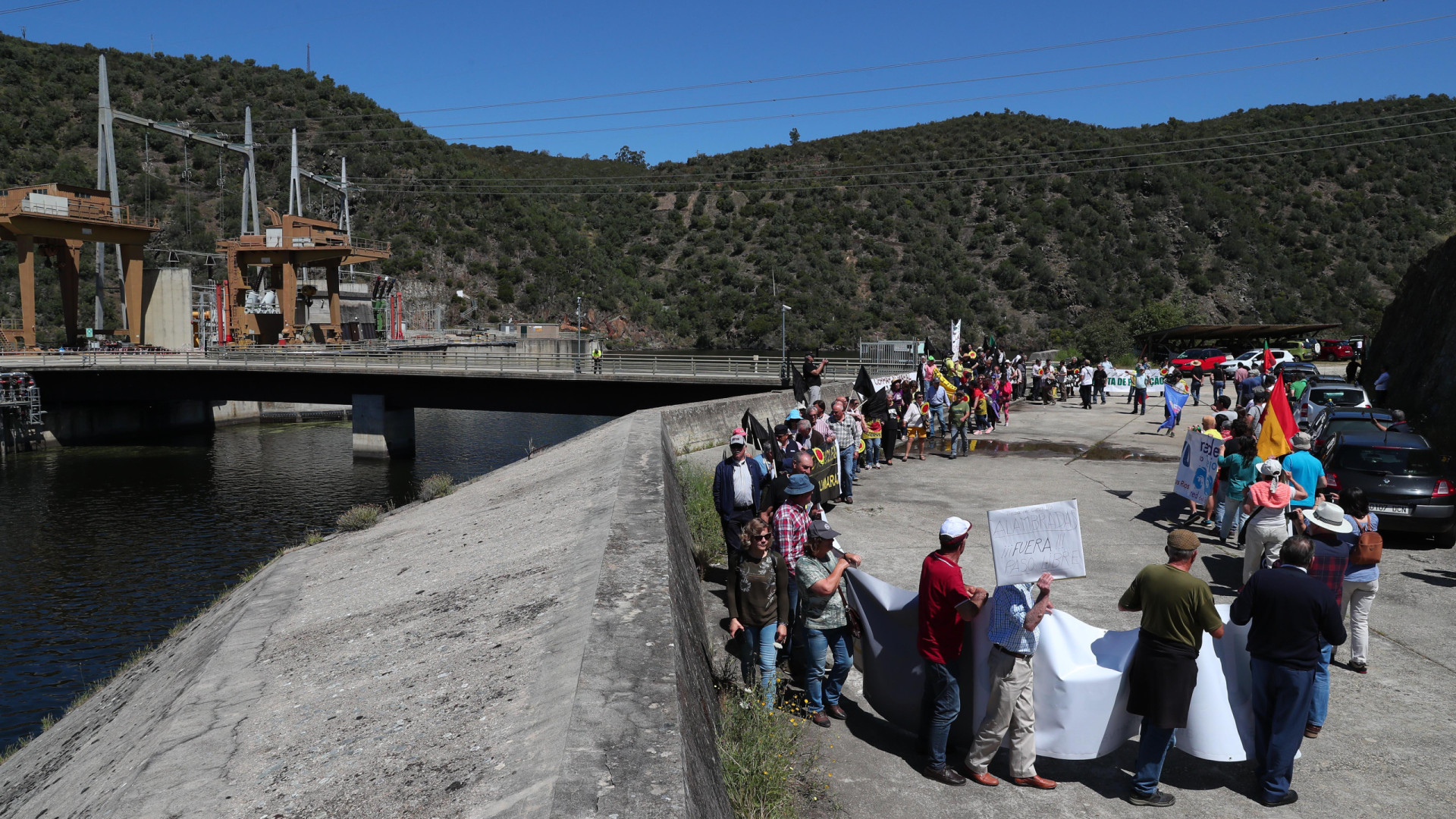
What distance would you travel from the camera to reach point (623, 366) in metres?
46.1

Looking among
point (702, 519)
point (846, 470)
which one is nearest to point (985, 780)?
point (702, 519)

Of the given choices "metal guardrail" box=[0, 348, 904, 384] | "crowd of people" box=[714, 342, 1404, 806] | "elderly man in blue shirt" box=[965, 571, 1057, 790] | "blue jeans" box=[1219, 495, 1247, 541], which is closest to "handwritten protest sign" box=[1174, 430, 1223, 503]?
"blue jeans" box=[1219, 495, 1247, 541]

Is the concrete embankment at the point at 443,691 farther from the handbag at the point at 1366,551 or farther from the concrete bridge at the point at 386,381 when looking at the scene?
the concrete bridge at the point at 386,381

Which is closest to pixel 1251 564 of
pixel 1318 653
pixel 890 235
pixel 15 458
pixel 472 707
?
pixel 1318 653

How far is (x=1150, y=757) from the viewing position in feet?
18.5

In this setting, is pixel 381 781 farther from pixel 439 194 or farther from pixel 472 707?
pixel 439 194

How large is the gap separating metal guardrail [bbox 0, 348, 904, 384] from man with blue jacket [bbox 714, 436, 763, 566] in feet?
90.4

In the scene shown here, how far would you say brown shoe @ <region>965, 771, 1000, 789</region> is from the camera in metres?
5.88

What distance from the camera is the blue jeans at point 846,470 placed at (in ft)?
47.9

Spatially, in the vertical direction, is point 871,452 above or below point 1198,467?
below

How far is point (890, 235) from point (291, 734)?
300 ft

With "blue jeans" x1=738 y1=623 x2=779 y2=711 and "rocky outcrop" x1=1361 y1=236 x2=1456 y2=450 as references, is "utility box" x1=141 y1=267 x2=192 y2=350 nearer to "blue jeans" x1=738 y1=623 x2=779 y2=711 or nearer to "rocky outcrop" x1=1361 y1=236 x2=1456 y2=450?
"blue jeans" x1=738 y1=623 x2=779 y2=711

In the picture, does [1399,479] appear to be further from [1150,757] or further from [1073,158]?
[1073,158]

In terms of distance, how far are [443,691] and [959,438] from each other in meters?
15.7
